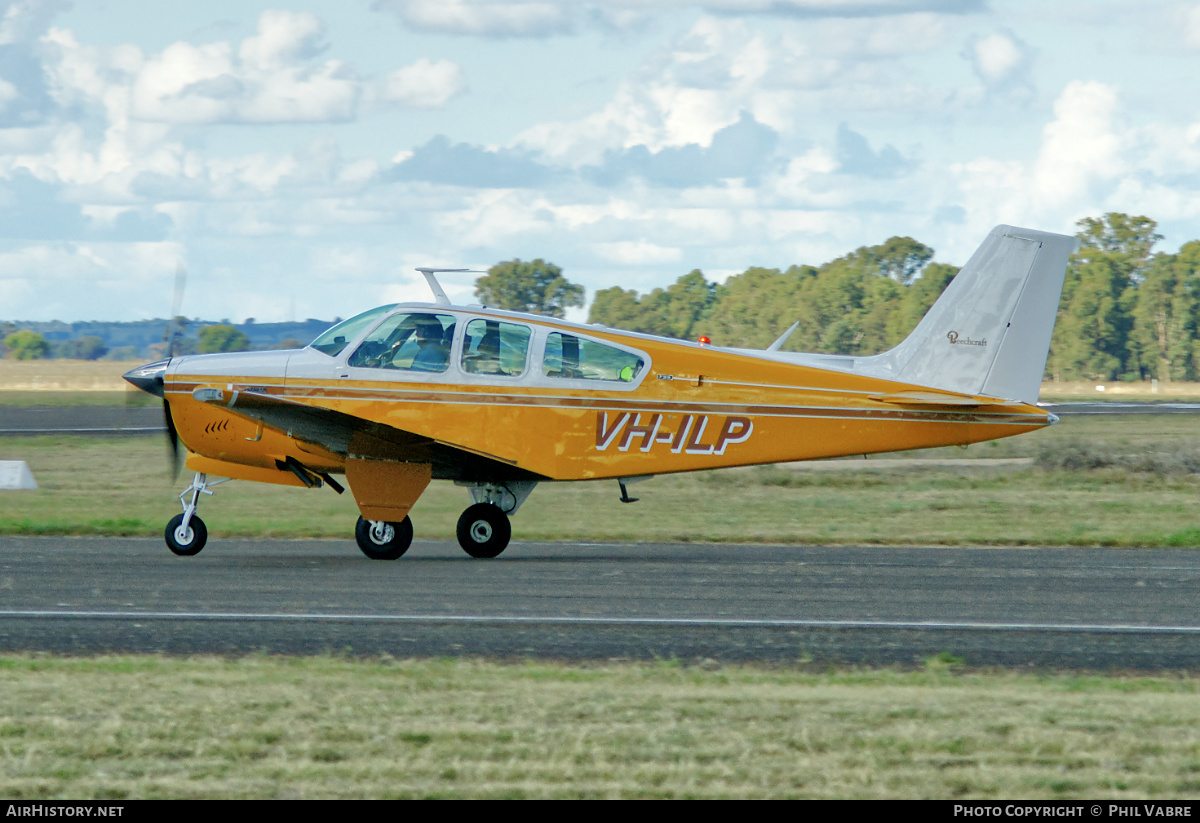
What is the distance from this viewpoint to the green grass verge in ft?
53.4

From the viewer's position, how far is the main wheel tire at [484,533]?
13961 mm

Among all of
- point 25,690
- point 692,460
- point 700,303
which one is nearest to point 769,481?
point 692,460

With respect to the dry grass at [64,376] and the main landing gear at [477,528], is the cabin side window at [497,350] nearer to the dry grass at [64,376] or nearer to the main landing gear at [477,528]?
the main landing gear at [477,528]

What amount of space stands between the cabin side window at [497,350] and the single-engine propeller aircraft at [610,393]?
0.01 metres

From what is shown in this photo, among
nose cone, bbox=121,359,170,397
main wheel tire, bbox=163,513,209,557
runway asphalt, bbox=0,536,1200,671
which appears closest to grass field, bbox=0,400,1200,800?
runway asphalt, bbox=0,536,1200,671

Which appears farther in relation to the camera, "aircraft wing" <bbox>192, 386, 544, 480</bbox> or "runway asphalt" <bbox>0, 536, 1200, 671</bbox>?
"aircraft wing" <bbox>192, 386, 544, 480</bbox>

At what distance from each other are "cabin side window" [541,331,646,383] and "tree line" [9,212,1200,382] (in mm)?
62989

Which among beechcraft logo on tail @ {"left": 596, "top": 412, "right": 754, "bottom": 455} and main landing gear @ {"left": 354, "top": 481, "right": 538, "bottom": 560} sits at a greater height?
beechcraft logo on tail @ {"left": 596, "top": 412, "right": 754, "bottom": 455}

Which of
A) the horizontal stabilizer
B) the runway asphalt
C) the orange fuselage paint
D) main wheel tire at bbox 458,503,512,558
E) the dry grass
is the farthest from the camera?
the dry grass

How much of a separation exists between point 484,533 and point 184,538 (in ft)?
10.00

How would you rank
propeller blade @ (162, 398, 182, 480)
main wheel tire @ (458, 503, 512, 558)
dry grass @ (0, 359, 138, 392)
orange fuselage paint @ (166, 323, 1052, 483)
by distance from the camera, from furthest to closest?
dry grass @ (0, 359, 138, 392), main wheel tire @ (458, 503, 512, 558), propeller blade @ (162, 398, 182, 480), orange fuselage paint @ (166, 323, 1052, 483)

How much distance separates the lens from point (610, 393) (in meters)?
13.5

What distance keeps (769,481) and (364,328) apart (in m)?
12.1

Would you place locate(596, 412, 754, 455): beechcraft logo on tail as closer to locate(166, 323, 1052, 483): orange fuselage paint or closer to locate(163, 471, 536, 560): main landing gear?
locate(166, 323, 1052, 483): orange fuselage paint
